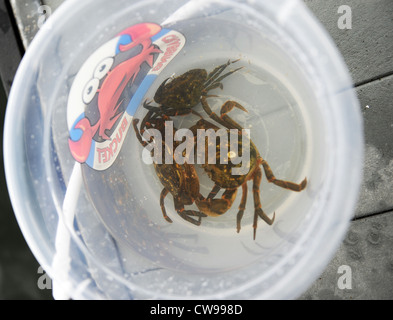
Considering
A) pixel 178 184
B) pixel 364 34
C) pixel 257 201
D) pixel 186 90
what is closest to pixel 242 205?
pixel 257 201

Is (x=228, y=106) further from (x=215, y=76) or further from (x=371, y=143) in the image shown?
(x=371, y=143)

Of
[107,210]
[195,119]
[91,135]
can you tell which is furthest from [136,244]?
[195,119]

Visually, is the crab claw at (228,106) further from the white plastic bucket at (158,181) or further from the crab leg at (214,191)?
the crab leg at (214,191)

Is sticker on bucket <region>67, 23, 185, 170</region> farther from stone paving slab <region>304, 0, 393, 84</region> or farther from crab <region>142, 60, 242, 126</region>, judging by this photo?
stone paving slab <region>304, 0, 393, 84</region>

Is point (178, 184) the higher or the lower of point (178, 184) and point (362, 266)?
the higher

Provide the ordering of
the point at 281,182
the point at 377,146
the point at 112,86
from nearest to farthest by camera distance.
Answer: the point at 112,86 < the point at 281,182 < the point at 377,146
